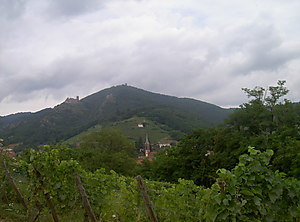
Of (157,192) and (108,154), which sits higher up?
(157,192)

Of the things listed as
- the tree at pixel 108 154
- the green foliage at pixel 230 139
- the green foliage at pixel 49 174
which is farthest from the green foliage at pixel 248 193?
the tree at pixel 108 154

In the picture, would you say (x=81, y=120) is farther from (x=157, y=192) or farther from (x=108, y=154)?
(x=157, y=192)

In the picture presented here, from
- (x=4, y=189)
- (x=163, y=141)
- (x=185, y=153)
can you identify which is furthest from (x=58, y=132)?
(x=4, y=189)

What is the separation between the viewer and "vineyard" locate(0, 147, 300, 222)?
134 inches

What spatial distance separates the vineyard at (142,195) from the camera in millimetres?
3416

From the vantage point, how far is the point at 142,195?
4.14m

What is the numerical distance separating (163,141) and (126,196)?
92.0m

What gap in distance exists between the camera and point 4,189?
23.5 ft

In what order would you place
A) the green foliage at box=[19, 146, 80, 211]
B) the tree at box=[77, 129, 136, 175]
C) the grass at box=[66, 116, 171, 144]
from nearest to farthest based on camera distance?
the green foliage at box=[19, 146, 80, 211]
the tree at box=[77, 129, 136, 175]
the grass at box=[66, 116, 171, 144]

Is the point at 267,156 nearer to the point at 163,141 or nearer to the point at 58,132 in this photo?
the point at 163,141

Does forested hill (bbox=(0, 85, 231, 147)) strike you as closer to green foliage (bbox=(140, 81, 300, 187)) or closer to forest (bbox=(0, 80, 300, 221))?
green foliage (bbox=(140, 81, 300, 187))

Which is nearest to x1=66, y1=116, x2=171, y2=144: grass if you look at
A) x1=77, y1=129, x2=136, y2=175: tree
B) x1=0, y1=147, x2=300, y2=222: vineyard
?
x1=77, y1=129, x2=136, y2=175: tree

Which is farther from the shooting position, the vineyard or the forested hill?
the forested hill

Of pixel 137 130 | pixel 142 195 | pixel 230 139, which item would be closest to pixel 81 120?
pixel 137 130
